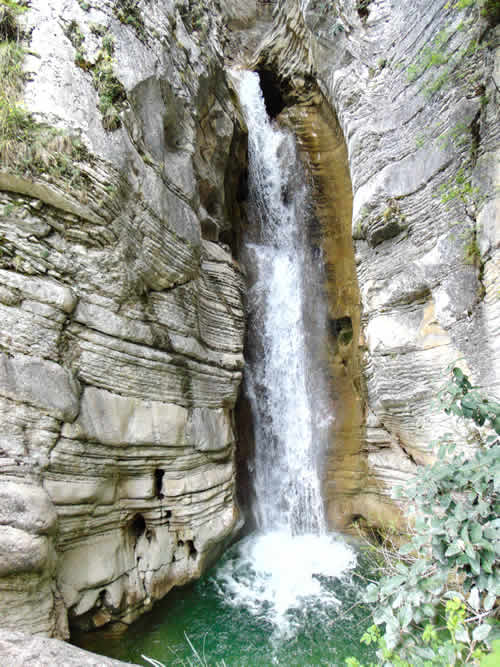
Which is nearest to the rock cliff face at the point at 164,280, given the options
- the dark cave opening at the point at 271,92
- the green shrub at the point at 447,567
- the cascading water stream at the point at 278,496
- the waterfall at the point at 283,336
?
the cascading water stream at the point at 278,496

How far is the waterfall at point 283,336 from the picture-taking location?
7355 mm

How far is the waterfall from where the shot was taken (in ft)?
24.1

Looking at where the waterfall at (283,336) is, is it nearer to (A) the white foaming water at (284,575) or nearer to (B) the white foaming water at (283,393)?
(B) the white foaming water at (283,393)

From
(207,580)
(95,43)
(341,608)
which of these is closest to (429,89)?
(95,43)

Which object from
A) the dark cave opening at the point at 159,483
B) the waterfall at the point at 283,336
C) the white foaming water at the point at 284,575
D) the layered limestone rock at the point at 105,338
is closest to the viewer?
the layered limestone rock at the point at 105,338

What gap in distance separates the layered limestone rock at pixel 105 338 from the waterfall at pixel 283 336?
169 cm

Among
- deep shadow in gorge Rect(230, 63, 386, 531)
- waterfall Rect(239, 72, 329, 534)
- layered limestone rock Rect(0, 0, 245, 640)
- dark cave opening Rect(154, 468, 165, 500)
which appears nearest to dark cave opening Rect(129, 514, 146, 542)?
layered limestone rock Rect(0, 0, 245, 640)

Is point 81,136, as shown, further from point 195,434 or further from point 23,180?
point 195,434

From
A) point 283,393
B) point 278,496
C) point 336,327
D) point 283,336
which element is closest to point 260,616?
point 278,496

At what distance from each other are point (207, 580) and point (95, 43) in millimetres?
7577

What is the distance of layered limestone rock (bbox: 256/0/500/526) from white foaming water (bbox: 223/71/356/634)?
72 centimetres

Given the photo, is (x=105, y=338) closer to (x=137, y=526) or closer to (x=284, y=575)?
(x=137, y=526)

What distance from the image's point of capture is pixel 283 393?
798 cm

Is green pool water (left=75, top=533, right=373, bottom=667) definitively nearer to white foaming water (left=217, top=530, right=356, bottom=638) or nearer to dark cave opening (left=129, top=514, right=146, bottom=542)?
white foaming water (left=217, top=530, right=356, bottom=638)
